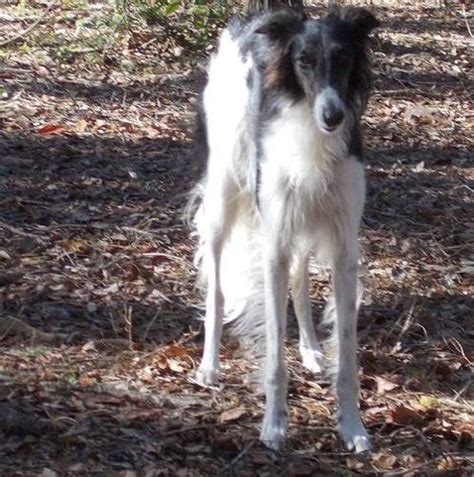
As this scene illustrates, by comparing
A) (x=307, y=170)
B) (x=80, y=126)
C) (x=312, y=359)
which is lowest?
(x=80, y=126)

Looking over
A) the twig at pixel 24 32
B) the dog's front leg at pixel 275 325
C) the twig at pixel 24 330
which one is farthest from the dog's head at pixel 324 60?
the twig at pixel 24 32

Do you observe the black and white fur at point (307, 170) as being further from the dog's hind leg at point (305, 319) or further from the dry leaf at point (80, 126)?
the dry leaf at point (80, 126)

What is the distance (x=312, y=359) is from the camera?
588 centimetres

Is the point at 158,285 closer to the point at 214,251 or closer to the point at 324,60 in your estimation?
the point at 214,251

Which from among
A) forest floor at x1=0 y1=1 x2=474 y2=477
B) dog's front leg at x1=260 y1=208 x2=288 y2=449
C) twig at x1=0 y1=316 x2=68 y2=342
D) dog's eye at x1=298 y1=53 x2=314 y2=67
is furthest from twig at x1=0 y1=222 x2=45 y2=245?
dog's eye at x1=298 y1=53 x2=314 y2=67

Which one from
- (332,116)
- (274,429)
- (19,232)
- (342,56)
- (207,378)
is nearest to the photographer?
(332,116)

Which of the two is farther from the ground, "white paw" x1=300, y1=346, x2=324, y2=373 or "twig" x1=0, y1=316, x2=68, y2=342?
"twig" x1=0, y1=316, x2=68, y2=342

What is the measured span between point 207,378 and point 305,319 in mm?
691

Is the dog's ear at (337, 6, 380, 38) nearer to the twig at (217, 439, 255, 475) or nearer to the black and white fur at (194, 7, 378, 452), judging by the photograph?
the black and white fur at (194, 7, 378, 452)

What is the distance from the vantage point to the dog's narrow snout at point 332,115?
15.1 feet

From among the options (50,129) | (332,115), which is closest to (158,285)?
(332,115)

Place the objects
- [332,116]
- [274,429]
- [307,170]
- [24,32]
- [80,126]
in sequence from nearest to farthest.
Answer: [332,116]
[307,170]
[274,429]
[80,126]
[24,32]

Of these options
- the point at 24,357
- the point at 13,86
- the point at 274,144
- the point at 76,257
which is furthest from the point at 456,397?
the point at 13,86

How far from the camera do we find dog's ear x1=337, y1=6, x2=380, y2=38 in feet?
15.9
